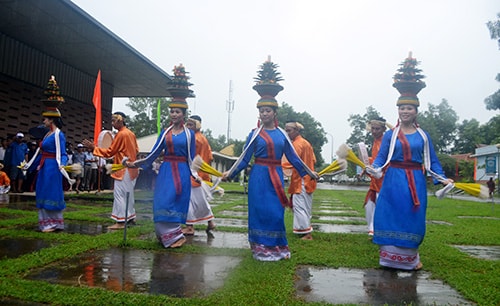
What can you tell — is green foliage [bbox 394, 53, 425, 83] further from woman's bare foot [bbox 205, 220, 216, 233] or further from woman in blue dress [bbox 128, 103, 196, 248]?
woman's bare foot [bbox 205, 220, 216, 233]

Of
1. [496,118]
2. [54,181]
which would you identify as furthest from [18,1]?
[496,118]

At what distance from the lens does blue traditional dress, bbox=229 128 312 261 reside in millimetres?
5023

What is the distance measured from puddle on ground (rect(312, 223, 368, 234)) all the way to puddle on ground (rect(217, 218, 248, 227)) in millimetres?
1497

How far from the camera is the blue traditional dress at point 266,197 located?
502 cm

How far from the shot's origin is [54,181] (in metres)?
6.62

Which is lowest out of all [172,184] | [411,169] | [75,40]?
[172,184]

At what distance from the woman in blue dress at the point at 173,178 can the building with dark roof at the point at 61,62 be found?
6905 mm

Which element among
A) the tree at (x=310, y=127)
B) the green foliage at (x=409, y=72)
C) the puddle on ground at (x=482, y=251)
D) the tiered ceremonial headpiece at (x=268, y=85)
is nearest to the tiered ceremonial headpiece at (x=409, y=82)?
the green foliage at (x=409, y=72)

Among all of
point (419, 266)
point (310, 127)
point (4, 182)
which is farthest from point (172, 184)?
point (310, 127)

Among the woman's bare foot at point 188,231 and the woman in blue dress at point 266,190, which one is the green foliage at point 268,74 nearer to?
the woman in blue dress at point 266,190

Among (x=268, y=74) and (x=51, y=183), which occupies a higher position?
(x=268, y=74)

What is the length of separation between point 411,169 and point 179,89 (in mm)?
3492

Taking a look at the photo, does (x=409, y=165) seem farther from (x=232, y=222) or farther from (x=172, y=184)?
(x=232, y=222)

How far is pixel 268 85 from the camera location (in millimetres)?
5387
